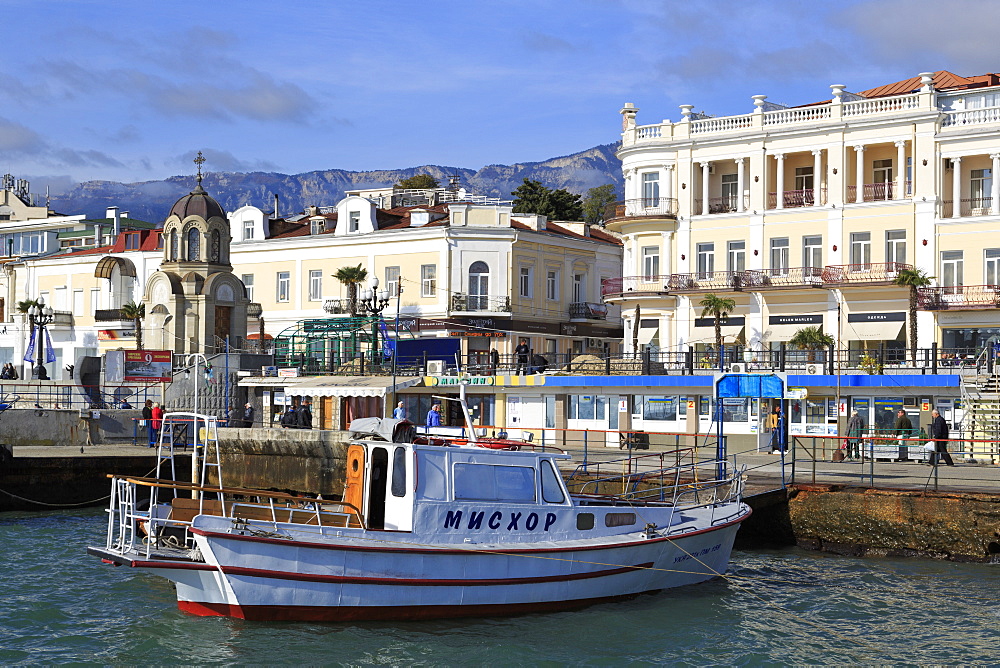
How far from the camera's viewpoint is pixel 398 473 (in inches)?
755

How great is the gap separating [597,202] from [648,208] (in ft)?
163

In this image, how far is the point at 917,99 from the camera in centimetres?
4566

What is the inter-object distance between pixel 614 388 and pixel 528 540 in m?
21.0

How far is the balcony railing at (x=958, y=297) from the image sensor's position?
43.5m

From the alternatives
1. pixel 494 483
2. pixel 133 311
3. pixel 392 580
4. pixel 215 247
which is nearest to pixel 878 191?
pixel 215 247

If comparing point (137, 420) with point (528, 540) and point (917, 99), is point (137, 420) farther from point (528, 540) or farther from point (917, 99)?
point (917, 99)

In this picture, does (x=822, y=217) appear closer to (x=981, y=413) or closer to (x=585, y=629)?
(x=981, y=413)

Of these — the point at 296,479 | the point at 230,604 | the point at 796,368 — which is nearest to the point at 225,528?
the point at 230,604

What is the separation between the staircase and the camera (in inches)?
1267

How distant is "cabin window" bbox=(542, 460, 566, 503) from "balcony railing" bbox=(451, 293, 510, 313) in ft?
118

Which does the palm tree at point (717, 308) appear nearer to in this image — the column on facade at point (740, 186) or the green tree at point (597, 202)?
the column on facade at point (740, 186)

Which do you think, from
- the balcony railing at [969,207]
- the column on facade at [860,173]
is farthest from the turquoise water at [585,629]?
the column on facade at [860,173]

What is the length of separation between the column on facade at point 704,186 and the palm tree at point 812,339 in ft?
23.7

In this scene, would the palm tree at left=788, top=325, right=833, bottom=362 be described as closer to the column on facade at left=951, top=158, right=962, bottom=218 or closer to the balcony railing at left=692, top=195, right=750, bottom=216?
the balcony railing at left=692, top=195, right=750, bottom=216
